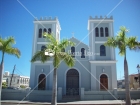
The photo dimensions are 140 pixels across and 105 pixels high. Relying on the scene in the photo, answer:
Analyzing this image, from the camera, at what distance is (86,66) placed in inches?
1033

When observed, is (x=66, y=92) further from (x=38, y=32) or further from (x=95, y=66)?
(x=38, y=32)

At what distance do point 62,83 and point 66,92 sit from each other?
61.3 inches

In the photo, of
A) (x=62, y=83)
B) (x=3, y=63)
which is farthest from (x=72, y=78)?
(x=3, y=63)

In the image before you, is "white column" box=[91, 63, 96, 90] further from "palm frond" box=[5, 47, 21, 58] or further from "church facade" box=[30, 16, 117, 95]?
"palm frond" box=[5, 47, 21, 58]

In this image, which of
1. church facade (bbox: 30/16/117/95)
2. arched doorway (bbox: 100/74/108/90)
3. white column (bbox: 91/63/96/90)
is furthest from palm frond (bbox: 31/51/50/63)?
arched doorway (bbox: 100/74/108/90)

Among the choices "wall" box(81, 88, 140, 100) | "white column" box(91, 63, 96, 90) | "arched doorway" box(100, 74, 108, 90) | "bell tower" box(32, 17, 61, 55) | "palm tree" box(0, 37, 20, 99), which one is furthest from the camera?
"bell tower" box(32, 17, 61, 55)

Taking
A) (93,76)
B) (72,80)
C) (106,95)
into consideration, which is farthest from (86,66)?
(106,95)

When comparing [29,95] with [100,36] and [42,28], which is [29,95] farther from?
[100,36]

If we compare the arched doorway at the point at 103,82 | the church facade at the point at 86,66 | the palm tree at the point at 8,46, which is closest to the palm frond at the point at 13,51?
the palm tree at the point at 8,46

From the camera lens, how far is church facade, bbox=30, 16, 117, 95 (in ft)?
82.5

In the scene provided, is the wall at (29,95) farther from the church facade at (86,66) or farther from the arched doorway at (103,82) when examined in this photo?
the arched doorway at (103,82)

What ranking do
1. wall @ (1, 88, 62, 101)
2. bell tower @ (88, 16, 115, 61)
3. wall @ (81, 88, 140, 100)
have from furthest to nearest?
bell tower @ (88, 16, 115, 61) < wall @ (1, 88, 62, 101) < wall @ (81, 88, 140, 100)

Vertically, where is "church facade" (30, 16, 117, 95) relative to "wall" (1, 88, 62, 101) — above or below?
above

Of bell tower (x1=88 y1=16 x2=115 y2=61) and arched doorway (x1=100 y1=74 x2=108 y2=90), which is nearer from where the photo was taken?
arched doorway (x1=100 y1=74 x2=108 y2=90)
